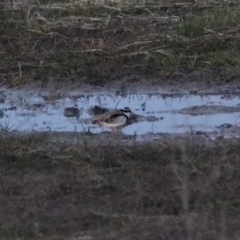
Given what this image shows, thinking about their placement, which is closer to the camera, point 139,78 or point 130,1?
point 139,78

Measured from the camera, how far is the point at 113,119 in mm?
7602

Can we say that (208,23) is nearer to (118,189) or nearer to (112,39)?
(112,39)

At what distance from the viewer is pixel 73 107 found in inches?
328

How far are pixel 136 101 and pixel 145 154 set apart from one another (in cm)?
175

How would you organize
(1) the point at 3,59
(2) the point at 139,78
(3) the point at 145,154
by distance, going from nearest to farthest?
(3) the point at 145,154, (2) the point at 139,78, (1) the point at 3,59

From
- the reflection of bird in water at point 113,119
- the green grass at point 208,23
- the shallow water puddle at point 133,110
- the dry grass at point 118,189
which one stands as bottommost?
the shallow water puddle at point 133,110

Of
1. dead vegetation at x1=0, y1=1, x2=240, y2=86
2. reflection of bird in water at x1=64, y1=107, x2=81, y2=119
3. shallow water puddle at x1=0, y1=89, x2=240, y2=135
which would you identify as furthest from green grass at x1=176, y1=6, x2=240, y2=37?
reflection of bird in water at x1=64, y1=107, x2=81, y2=119

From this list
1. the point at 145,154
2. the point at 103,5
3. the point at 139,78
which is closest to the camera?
the point at 145,154

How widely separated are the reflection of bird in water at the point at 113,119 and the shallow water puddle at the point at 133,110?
0.05 metres

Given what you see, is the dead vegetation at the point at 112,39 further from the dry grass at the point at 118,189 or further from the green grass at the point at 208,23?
the dry grass at the point at 118,189

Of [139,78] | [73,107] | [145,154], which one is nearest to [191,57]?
→ [139,78]

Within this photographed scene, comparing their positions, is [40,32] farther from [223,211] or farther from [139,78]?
[223,211]

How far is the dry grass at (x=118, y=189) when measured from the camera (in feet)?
17.9

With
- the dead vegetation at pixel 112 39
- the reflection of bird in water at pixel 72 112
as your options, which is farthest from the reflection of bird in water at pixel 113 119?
the dead vegetation at pixel 112 39
